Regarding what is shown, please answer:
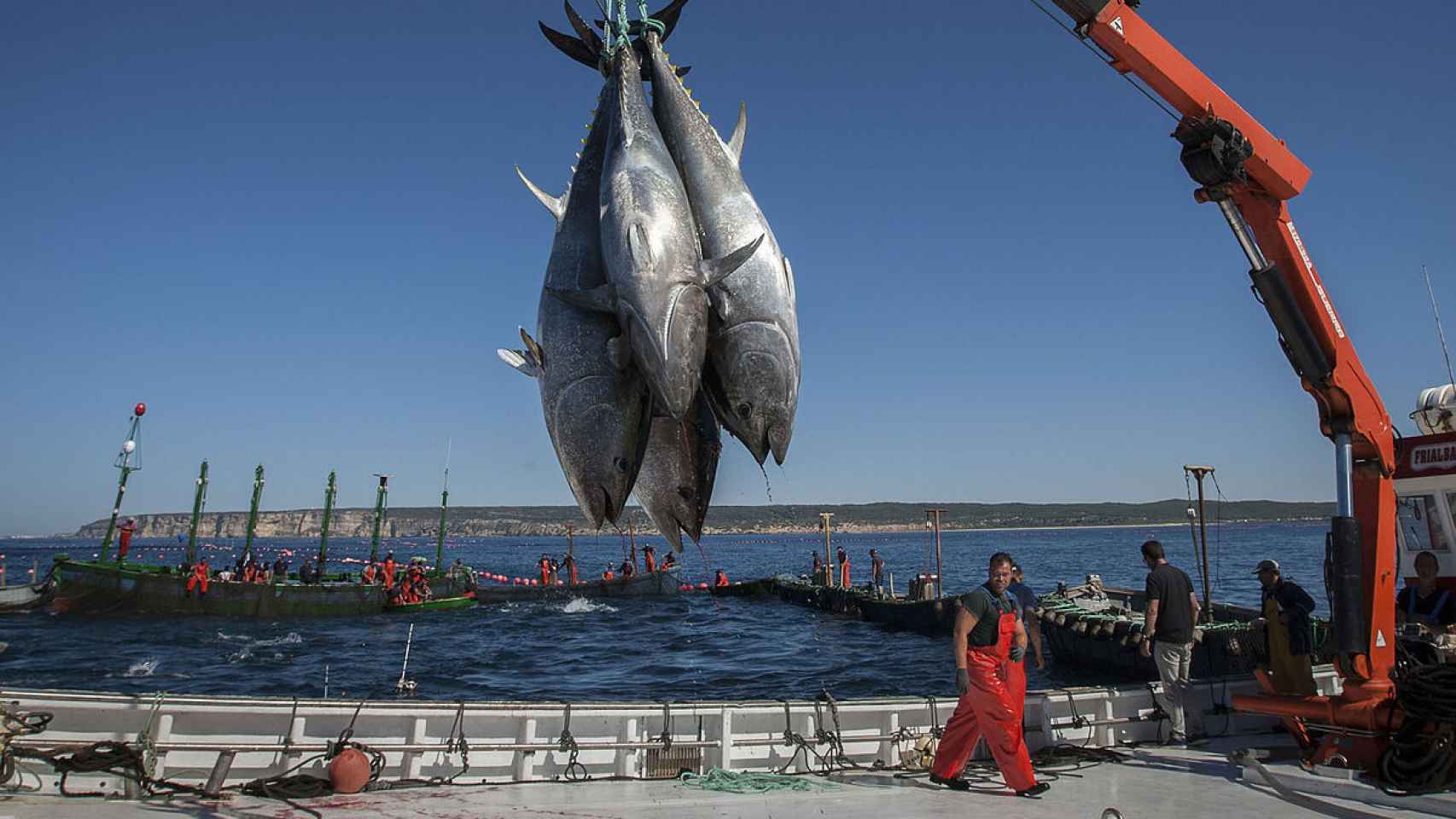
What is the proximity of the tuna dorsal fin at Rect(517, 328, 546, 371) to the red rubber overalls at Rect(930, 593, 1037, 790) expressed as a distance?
3531mm

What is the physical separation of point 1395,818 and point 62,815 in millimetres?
7894

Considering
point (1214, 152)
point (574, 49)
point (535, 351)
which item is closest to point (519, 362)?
point (535, 351)

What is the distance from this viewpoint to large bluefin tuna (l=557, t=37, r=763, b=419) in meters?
3.83

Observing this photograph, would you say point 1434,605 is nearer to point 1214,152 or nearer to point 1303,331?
point 1303,331

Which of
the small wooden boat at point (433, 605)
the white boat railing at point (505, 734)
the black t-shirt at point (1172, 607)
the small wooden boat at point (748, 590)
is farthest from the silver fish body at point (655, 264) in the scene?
the small wooden boat at point (748, 590)

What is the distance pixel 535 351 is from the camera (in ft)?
14.7

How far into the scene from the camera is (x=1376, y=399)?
23.4ft

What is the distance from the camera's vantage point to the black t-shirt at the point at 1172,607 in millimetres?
7699

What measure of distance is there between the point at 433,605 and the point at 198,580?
26.5 feet

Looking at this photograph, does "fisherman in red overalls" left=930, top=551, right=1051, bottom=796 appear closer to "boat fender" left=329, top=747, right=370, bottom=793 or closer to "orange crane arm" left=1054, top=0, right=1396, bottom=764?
"orange crane arm" left=1054, top=0, right=1396, bottom=764

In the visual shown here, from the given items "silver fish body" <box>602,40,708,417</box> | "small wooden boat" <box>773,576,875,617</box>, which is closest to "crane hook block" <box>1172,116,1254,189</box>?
"silver fish body" <box>602,40,708,417</box>

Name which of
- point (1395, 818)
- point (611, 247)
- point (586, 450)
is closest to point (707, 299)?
point (611, 247)

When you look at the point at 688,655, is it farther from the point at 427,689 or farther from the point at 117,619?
the point at 117,619

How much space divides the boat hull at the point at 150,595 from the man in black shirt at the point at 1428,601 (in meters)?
32.5
